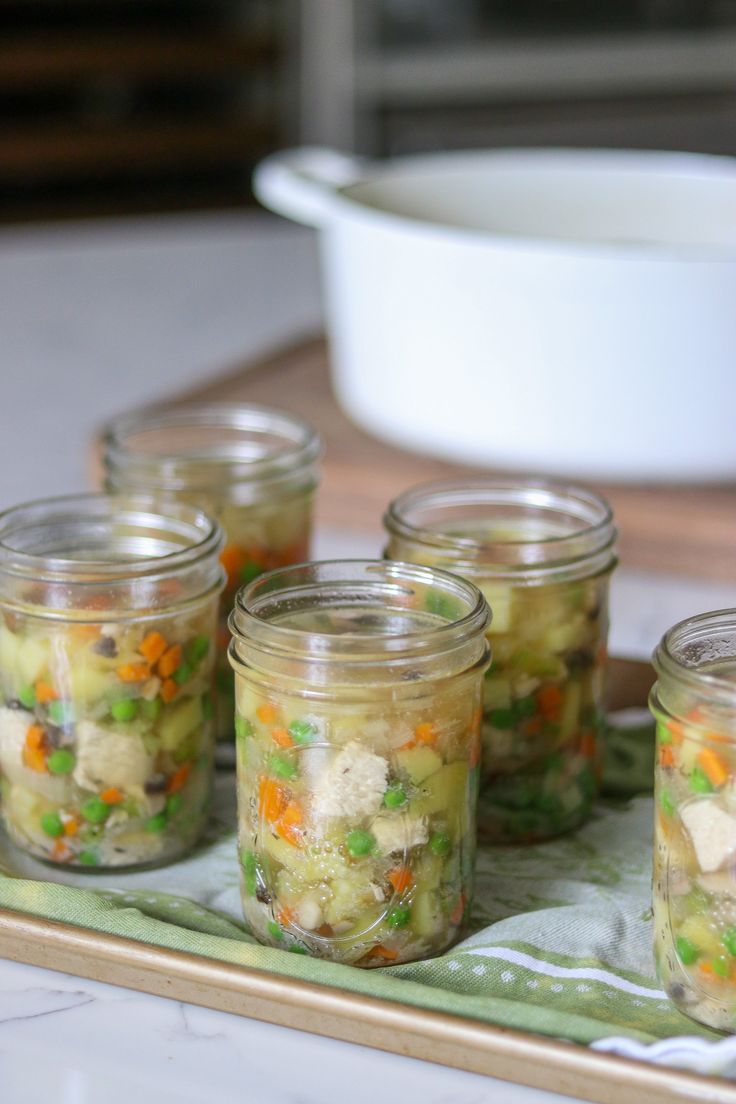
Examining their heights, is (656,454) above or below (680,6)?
below

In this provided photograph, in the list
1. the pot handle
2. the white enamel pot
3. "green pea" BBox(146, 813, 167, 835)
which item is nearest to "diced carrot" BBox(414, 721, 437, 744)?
"green pea" BBox(146, 813, 167, 835)

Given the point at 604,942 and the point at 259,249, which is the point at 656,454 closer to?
the point at 604,942

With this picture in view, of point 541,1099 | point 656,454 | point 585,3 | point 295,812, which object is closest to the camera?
point 541,1099

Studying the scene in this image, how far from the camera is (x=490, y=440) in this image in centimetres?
142

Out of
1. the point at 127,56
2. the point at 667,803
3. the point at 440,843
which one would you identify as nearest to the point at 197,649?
the point at 440,843

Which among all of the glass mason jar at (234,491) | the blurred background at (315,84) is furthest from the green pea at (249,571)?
the blurred background at (315,84)

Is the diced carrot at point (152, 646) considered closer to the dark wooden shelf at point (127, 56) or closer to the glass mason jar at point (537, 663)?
the glass mason jar at point (537, 663)

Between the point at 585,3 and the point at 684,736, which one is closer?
the point at 684,736

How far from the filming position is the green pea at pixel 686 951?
0.73 m

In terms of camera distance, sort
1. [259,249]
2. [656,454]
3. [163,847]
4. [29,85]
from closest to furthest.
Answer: [163,847], [656,454], [259,249], [29,85]

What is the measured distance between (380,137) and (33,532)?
3.49 m

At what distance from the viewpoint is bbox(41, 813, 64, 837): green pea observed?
35.0 inches

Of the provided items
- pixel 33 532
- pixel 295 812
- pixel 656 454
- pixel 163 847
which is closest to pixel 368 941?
pixel 295 812

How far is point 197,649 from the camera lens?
0.92m
